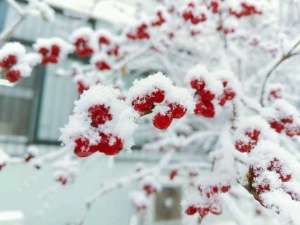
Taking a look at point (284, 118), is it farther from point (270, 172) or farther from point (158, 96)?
point (158, 96)

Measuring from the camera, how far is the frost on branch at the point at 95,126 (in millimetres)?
1008

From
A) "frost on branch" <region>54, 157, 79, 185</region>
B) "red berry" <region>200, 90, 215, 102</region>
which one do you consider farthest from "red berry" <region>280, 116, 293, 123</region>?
"frost on branch" <region>54, 157, 79, 185</region>

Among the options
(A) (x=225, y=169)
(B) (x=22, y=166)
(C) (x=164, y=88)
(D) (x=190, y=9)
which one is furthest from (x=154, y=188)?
(C) (x=164, y=88)

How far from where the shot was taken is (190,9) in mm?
2766

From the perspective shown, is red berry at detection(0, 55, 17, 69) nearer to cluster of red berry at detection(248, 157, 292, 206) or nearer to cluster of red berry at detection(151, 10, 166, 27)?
cluster of red berry at detection(151, 10, 166, 27)

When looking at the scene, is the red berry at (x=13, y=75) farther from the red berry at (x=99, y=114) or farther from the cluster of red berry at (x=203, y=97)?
the red berry at (x=99, y=114)

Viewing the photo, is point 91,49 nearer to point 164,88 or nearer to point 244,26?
point 164,88

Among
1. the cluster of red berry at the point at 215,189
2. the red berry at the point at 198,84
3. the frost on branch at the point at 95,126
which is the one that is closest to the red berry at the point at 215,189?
the cluster of red berry at the point at 215,189

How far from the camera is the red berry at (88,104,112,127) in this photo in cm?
101

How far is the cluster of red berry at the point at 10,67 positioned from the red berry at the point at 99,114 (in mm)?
1365

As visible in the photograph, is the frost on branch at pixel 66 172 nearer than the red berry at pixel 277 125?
No

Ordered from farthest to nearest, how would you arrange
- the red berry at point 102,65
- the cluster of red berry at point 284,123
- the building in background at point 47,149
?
1. the building in background at point 47,149
2. the red berry at point 102,65
3. the cluster of red berry at point 284,123

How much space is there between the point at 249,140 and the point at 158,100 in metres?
0.56

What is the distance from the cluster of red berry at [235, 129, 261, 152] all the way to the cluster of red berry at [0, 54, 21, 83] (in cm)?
147
